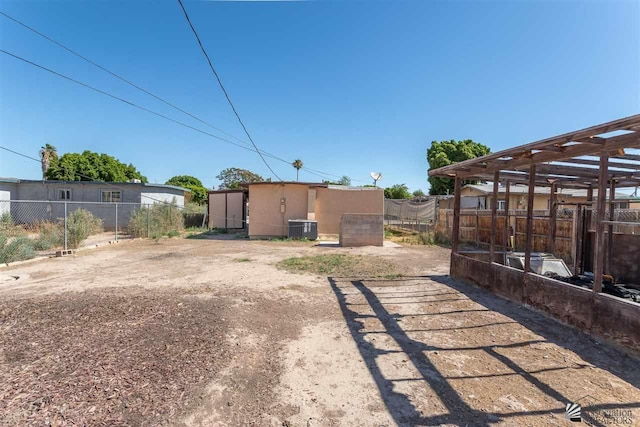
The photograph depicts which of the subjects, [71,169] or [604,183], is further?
[71,169]

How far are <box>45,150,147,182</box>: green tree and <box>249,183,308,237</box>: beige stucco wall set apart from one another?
18.4 m

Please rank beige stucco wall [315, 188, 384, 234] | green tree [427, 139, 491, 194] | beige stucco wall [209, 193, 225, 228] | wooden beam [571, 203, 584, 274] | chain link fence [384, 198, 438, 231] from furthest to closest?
green tree [427, 139, 491, 194], chain link fence [384, 198, 438, 231], beige stucco wall [209, 193, 225, 228], beige stucco wall [315, 188, 384, 234], wooden beam [571, 203, 584, 274]

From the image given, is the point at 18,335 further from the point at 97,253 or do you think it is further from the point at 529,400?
the point at 97,253

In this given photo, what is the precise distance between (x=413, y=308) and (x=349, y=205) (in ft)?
39.1

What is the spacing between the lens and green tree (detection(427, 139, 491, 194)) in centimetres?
2827

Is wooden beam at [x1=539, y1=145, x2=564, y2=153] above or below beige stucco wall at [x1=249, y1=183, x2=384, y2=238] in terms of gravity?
above

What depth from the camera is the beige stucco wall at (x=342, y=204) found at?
16719mm

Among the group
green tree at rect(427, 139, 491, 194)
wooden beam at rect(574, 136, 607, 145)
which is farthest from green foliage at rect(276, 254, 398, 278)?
green tree at rect(427, 139, 491, 194)

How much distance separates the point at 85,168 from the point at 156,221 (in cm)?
1710

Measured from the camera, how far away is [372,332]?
4.05 metres

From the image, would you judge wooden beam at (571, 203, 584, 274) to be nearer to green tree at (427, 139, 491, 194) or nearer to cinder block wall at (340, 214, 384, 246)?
cinder block wall at (340, 214, 384, 246)

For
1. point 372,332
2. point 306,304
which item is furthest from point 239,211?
point 372,332

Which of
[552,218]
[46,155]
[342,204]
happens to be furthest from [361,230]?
[46,155]

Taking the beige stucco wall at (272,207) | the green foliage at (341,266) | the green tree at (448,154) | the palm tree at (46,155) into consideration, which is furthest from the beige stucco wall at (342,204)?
the palm tree at (46,155)
